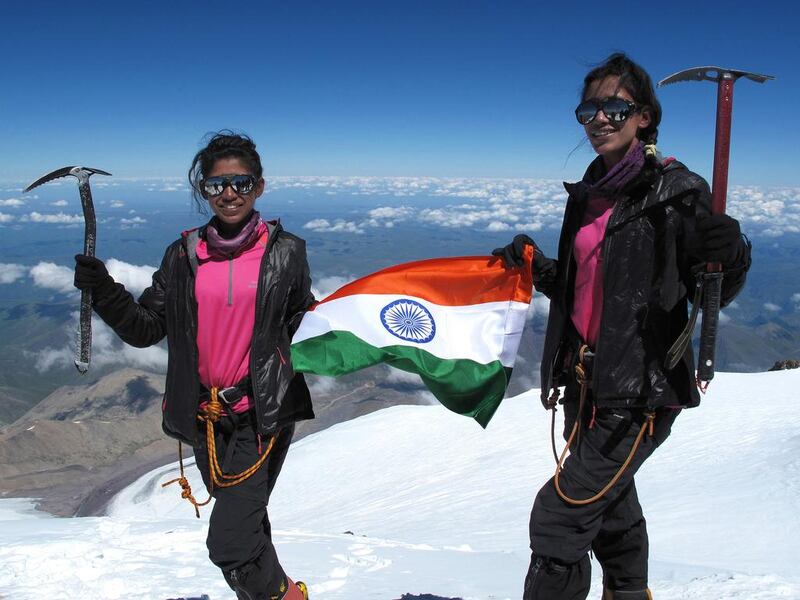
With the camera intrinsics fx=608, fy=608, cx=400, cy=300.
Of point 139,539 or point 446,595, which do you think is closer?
point 446,595

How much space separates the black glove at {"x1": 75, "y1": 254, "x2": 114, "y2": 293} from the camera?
4109mm

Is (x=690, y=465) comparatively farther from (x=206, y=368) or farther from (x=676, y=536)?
(x=206, y=368)

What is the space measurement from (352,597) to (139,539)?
145 inches

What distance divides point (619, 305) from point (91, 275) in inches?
136

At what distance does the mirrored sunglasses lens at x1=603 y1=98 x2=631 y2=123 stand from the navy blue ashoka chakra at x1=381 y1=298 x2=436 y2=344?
2.20 meters

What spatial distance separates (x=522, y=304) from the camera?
15.8 feet

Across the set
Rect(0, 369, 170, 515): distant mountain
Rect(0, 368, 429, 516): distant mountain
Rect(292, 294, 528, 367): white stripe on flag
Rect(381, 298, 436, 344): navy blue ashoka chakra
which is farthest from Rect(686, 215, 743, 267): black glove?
Rect(0, 369, 170, 515): distant mountain

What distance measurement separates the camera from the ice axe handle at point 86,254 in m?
4.41

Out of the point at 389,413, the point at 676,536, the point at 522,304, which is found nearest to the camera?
the point at 522,304

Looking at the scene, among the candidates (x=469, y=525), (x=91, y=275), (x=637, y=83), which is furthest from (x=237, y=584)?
(x=469, y=525)

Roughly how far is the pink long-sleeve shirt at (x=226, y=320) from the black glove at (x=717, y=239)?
2.80 meters

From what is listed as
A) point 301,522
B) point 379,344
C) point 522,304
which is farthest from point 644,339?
point 301,522

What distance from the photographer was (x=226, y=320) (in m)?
4.21

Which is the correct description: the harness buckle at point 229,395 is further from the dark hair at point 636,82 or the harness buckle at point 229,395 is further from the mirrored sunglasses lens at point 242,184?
the dark hair at point 636,82
